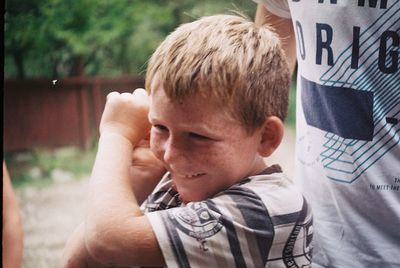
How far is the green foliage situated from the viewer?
1.75 metres

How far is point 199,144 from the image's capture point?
68cm

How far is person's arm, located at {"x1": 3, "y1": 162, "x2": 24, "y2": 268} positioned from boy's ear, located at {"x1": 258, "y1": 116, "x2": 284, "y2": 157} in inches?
13.0

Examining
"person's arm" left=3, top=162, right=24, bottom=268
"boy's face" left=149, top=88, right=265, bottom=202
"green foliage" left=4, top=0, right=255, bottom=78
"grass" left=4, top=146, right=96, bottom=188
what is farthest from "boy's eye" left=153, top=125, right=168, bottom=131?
"grass" left=4, top=146, right=96, bottom=188

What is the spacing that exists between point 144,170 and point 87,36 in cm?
230

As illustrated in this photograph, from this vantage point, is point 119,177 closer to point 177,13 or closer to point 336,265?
point 336,265

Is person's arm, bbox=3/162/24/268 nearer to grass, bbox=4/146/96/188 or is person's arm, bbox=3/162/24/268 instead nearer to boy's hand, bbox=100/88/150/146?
boy's hand, bbox=100/88/150/146

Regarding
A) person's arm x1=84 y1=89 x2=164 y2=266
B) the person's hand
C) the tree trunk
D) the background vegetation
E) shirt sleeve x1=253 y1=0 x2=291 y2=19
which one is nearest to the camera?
person's arm x1=84 y1=89 x2=164 y2=266

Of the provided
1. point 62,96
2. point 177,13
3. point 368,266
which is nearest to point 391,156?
point 368,266

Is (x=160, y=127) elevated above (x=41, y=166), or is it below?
above

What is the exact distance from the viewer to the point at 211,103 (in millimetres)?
676

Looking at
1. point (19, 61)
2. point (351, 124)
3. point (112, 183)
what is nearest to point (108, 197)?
point (112, 183)

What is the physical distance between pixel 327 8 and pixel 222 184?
277 millimetres

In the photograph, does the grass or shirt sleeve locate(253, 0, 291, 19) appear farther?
the grass

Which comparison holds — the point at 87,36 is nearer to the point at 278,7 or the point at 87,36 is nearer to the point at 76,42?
the point at 76,42
